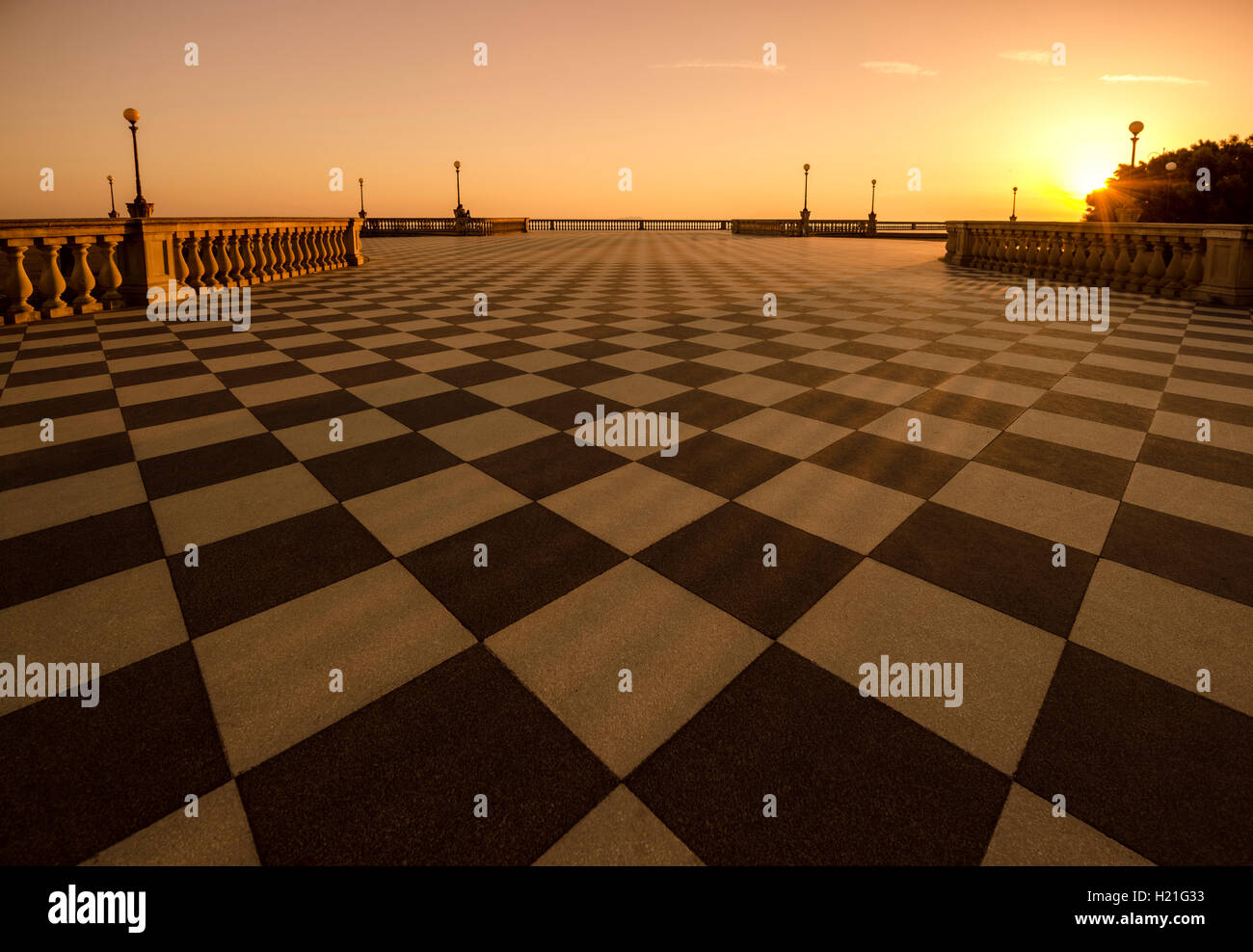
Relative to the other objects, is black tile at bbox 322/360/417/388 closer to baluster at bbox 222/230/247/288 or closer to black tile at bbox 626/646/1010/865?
black tile at bbox 626/646/1010/865

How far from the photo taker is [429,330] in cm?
837

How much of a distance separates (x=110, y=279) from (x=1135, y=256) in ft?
58.4

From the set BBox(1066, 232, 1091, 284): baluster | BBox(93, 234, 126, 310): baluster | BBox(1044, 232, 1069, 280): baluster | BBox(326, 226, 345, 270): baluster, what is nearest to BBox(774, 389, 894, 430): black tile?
BBox(93, 234, 126, 310): baluster

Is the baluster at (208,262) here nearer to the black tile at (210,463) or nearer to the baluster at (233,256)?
the baluster at (233,256)

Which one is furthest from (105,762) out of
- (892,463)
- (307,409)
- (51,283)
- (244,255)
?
(244,255)

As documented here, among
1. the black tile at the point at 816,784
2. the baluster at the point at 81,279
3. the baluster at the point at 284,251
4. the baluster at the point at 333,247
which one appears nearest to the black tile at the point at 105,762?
the black tile at the point at 816,784

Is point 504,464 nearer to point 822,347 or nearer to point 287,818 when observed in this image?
point 287,818

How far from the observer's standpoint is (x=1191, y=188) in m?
39.4

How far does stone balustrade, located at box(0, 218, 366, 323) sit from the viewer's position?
27.8ft

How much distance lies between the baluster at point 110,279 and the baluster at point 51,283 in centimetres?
63

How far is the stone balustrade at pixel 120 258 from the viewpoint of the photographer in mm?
8461

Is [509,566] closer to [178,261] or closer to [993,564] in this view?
[993,564]
